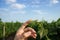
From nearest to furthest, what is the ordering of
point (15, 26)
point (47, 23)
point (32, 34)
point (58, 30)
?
1. point (32, 34)
2. point (58, 30)
3. point (47, 23)
4. point (15, 26)

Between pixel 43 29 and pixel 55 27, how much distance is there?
297mm

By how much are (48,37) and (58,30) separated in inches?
12.6

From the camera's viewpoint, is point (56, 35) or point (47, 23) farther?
point (47, 23)

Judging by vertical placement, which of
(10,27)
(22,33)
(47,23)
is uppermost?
(22,33)

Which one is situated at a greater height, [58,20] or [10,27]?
[58,20]

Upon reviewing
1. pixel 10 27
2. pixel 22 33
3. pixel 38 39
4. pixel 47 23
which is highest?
pixel 22 33

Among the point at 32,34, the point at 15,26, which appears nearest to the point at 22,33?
the point at 32,34

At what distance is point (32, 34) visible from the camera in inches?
123

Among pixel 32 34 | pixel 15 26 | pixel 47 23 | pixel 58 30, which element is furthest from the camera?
pixel 15 26

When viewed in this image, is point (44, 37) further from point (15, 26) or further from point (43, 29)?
point (15, 26)

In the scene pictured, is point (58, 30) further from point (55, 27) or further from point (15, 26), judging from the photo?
point (15, 26)

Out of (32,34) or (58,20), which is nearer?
(32,34)

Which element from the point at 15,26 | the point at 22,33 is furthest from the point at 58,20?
the point at 15,26

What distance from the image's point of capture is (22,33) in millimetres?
3287
